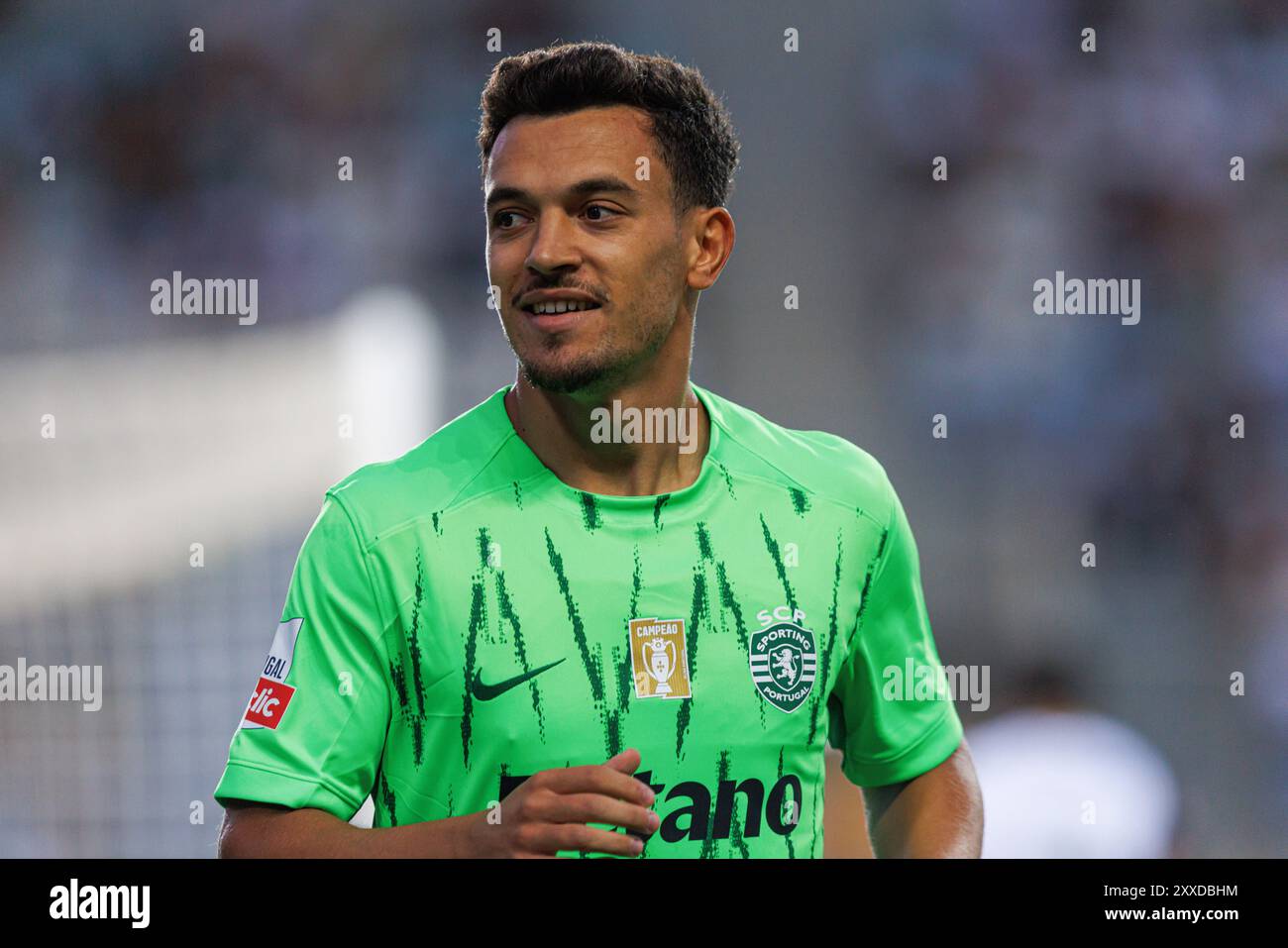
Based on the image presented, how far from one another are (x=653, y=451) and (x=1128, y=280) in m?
4.33

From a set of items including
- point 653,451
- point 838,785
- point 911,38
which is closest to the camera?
point 653,451

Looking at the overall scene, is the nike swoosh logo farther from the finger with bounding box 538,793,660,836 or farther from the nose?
the nose

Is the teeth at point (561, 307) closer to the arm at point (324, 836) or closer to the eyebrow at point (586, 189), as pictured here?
the eyebrow at point (586, 189)

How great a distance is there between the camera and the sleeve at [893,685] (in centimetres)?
278

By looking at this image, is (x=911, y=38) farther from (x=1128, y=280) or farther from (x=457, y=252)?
(x=457, y=252)

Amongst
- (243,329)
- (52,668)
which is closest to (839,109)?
(243,329)

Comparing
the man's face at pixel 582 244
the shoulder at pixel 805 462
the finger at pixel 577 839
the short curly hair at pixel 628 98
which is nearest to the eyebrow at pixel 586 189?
the man's face at pixel 582 244

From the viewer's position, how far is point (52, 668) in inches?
225

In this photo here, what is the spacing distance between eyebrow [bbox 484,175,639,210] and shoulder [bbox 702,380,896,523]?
0.50m

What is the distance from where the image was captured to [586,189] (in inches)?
101

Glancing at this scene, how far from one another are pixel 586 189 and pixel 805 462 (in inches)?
27.8

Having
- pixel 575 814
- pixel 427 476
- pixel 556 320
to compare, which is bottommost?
pixel 575 814

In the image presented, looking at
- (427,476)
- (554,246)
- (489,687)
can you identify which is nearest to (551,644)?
(489,687)

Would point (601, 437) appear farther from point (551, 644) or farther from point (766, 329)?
point (766, 329)
